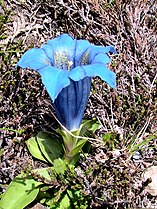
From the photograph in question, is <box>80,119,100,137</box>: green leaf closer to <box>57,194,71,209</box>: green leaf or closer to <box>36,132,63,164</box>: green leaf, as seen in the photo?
<box>36,132,63,164</box>: green leaf

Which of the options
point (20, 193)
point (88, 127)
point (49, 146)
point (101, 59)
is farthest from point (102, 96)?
point (20, 193)

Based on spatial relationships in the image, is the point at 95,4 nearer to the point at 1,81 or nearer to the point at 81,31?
the point at 81,31

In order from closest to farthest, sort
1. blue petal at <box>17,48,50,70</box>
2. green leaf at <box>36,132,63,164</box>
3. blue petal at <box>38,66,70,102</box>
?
blue petal at <box>38,66,70,102</box> < blue petal at <box>17,48,50,70</box> < green leaf at <box>36,132,63,164</box>

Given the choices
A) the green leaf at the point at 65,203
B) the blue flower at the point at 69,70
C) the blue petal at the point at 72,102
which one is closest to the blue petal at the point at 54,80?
the blue flower at the point at 69,70

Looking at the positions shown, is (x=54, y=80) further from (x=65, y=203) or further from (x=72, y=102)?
(x=65, y=203)

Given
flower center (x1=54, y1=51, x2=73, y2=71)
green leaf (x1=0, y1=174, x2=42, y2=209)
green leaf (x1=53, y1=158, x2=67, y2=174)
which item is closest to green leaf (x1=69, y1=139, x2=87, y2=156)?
green leaf (x1=53, y1=158, x2=67, y2=174)

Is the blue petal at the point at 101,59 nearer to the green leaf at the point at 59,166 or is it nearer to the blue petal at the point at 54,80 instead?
the blue petal at the point at 54,80

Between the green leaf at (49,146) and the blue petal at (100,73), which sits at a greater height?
the blue petal at (100,73)
